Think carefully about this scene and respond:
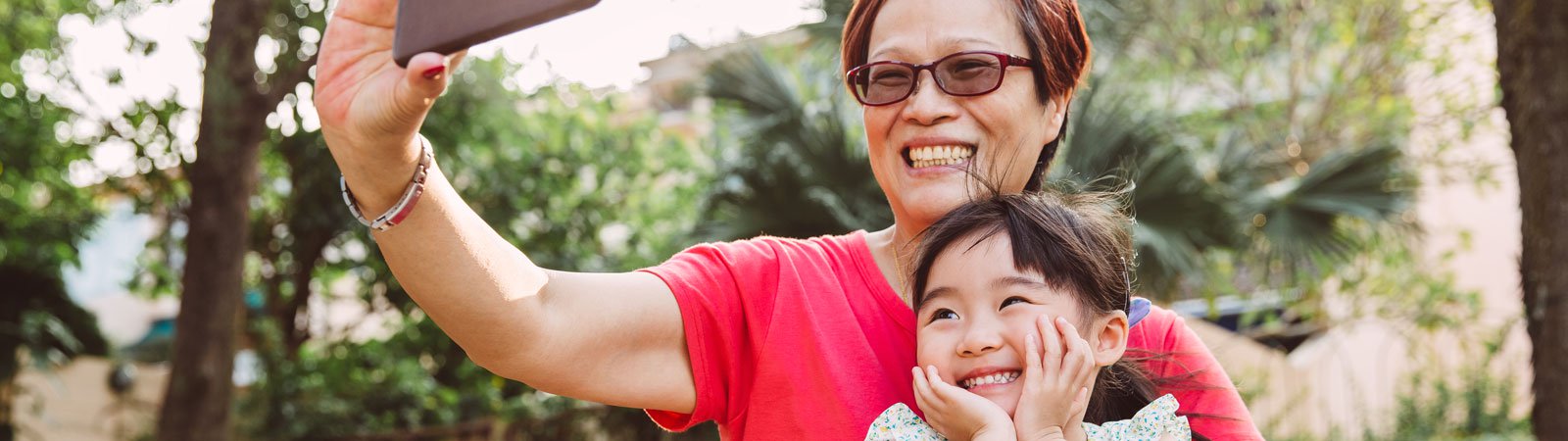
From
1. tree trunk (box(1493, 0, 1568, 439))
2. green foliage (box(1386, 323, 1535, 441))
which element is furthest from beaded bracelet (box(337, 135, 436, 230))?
green foliage (box(1386, 323, 1535, 441))

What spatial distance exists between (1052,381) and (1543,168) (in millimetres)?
3003

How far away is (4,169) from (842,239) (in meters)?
6.87

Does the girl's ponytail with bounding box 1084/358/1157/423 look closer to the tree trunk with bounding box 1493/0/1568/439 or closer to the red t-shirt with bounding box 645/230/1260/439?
the red t-shirt with bounding box 645/230/1260/439

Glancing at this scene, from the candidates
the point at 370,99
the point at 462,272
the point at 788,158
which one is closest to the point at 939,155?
the point at 462,272

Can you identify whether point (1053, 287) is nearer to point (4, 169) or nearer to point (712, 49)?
point (712, 49)

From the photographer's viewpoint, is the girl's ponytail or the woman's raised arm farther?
the girl's ponytail

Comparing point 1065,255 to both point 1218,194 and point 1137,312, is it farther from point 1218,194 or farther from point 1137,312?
point 1218,194

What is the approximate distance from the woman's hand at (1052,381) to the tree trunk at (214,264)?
4.68 meters

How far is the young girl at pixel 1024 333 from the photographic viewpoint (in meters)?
1.57

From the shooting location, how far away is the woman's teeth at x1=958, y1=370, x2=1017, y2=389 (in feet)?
5.41

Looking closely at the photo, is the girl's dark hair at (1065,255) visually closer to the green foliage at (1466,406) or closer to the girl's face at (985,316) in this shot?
the girl's face at (985,316)

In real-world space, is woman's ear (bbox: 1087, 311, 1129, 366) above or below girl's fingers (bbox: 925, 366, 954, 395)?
above

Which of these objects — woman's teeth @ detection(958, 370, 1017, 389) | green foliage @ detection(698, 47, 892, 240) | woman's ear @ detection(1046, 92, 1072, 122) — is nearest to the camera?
woman's teeth @ detection(958, 370, 1017, 389)

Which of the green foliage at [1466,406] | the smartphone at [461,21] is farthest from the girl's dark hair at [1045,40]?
the green foliage at [1466,406]
